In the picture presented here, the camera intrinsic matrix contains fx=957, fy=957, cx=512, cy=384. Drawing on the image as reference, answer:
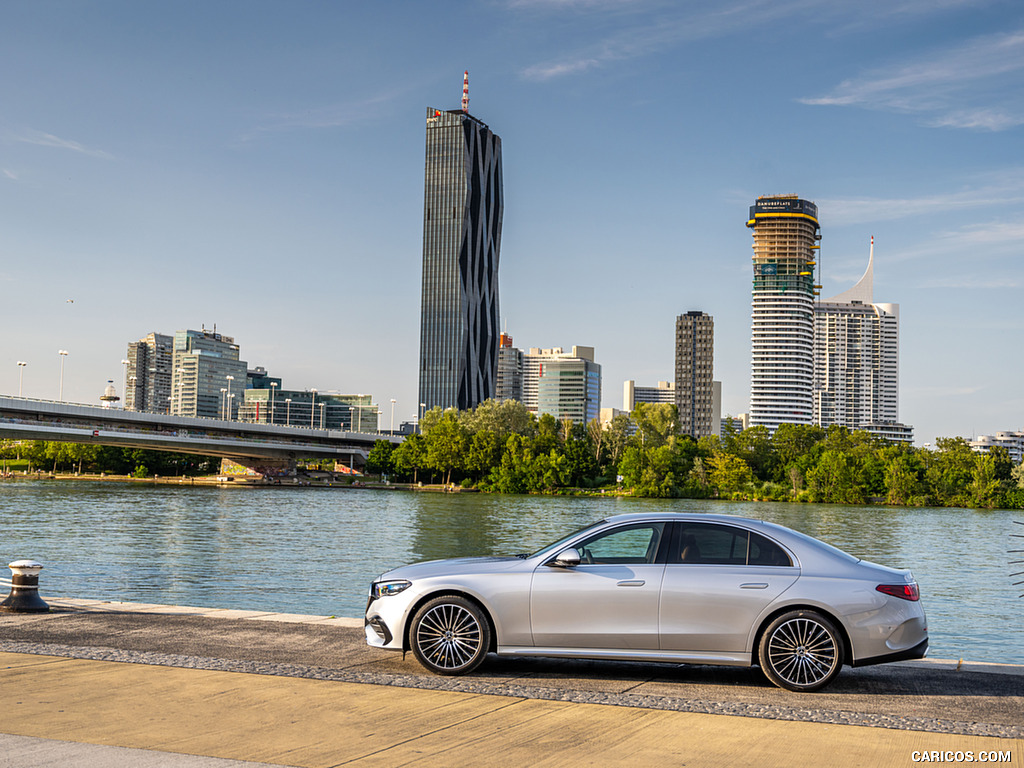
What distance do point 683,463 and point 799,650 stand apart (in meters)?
113

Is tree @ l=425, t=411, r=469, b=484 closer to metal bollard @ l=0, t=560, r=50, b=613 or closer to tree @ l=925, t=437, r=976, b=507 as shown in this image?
tree @ l=925, t=437, r=976, b=507

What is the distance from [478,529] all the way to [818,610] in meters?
50.0

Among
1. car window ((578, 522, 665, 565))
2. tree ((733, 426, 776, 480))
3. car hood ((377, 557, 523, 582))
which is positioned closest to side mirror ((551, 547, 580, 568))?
car window ((578, 522, 665, 565))

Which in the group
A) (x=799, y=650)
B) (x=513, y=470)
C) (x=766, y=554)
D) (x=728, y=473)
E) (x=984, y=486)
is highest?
(x=766, y=554)

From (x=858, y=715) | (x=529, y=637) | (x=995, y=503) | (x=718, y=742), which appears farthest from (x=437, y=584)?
(x=995, y=503)

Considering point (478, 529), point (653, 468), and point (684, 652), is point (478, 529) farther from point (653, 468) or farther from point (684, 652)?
point (653, 468)

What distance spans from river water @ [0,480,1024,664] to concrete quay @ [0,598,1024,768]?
4.44 m

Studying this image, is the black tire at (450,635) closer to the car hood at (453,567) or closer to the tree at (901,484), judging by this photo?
the car hood at (453,567)

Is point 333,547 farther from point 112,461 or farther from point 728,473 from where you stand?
point 112,461

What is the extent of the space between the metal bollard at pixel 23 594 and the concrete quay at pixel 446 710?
77.5 inches

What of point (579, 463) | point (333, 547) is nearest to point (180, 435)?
point (579, 463)

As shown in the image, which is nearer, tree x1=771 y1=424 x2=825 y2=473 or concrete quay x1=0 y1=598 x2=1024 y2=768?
concrete quay x1=0 y1=598 x2=1024 y2=768

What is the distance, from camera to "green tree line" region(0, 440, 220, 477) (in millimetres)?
158875

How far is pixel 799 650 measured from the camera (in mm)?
9109
